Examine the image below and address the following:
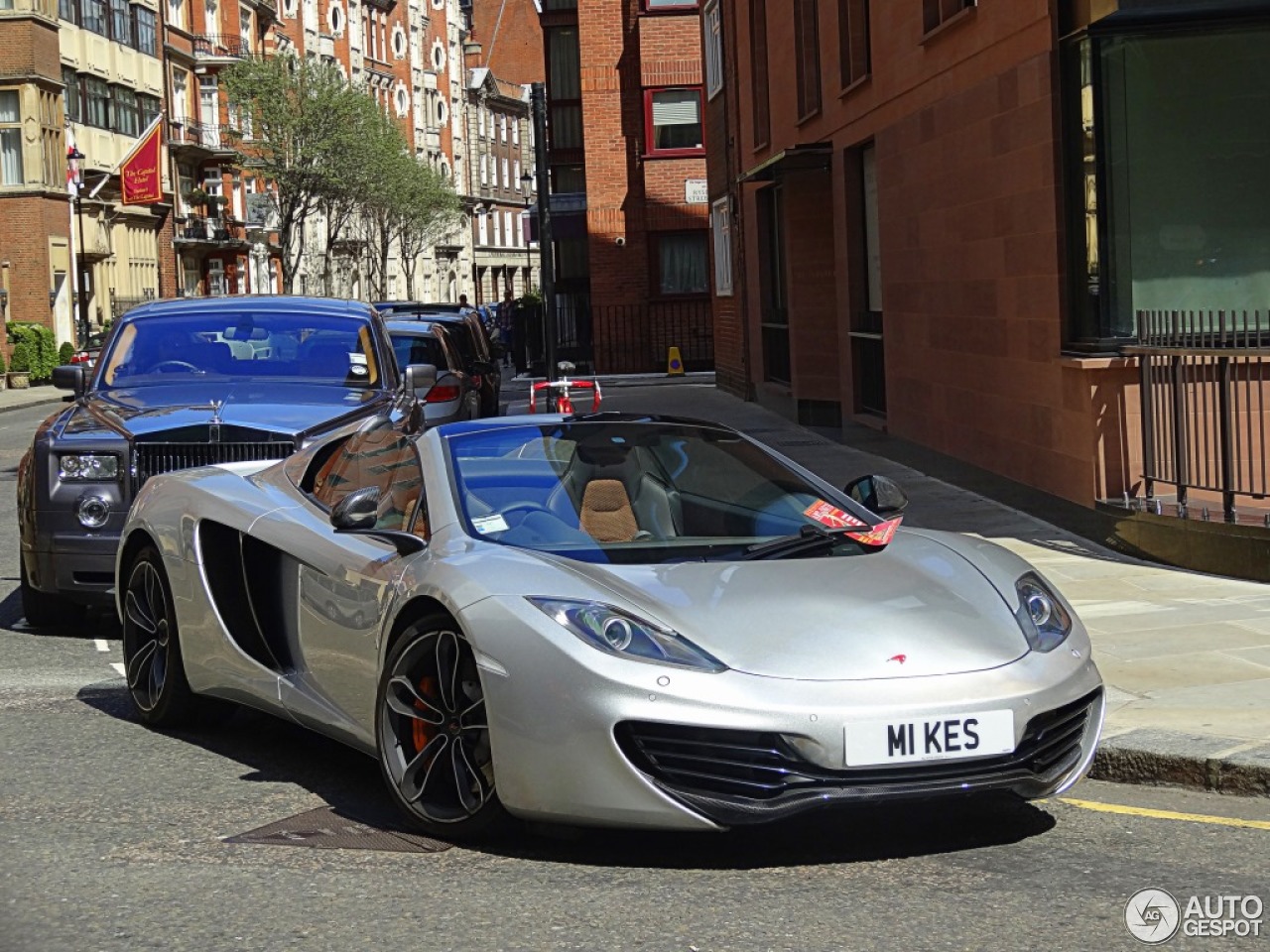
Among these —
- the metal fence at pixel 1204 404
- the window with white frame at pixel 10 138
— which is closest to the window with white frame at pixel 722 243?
the metal fence at pixel 1204 404

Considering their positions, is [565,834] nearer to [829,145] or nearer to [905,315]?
[905,315]

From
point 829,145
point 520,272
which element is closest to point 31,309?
point 829,145

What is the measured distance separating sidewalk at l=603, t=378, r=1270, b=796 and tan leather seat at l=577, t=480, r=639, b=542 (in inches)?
71.7

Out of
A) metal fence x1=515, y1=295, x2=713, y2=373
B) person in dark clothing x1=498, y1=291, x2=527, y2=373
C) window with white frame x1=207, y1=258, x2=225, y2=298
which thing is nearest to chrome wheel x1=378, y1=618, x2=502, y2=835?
metal fence x1=515, y1=295, x2=713, y2=373

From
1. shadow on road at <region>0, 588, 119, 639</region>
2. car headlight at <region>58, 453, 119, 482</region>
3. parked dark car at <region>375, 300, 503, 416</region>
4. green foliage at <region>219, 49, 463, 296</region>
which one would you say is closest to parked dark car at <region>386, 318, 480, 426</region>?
parked dark car at <region>375, 300, 503, 416</region>

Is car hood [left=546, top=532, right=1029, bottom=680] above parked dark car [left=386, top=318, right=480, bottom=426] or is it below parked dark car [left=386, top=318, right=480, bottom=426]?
below

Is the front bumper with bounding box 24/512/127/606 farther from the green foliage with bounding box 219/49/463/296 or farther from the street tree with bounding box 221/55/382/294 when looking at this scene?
the green foliage with bounding box 219/49/463/296

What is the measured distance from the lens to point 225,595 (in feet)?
23.3

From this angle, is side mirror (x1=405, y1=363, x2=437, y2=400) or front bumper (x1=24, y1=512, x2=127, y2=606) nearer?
front bumper (x1=24, y1=512, x2=127, y2=606)

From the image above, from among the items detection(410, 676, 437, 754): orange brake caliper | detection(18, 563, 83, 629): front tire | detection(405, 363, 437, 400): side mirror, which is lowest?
detection(18, 563, 83, 629): front tire

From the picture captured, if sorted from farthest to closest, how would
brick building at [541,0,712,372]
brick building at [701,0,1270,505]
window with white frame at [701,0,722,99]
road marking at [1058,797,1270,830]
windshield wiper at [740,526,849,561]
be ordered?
brick building at [541,0,712,372]
window with white frame at [701,0,722,99]
brick building at [701,0,1270,505]
windshield wiper at [740,526,849,561]
road marking at [1058,797,1270,830]

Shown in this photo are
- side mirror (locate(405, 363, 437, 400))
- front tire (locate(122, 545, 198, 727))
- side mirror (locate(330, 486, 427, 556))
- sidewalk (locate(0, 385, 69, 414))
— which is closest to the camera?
side mirror (locate(330, 486, 427, 556))

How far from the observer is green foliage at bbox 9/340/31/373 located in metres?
52.6

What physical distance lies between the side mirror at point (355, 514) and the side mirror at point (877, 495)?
165 centimetres
